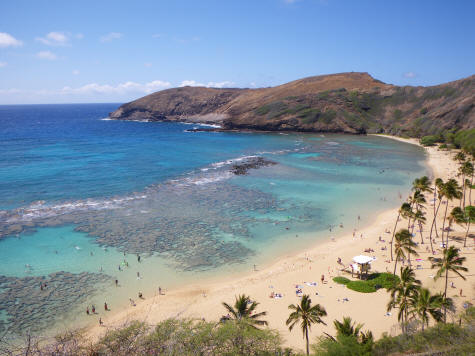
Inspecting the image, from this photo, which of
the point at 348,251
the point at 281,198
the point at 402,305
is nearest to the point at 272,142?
the point at 281,198

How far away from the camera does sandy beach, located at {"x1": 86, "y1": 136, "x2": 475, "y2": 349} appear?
24.3m

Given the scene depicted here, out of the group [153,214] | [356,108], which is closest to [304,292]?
[153,214]

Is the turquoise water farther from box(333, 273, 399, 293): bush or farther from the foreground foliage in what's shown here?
the foreground foliage

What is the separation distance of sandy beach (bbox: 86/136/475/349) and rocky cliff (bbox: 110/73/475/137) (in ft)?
311

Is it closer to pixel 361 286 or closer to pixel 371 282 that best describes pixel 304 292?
pixel 361 286

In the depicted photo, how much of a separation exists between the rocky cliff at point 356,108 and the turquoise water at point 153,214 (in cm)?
3629

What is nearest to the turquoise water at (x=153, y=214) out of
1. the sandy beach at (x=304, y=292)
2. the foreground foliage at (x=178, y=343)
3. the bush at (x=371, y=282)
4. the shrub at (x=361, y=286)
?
the sandy beach at (x=304, y=292)

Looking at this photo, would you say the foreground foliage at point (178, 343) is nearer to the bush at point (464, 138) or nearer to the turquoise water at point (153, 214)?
the turquoise water at point (153, 214)

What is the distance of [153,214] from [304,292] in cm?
2642

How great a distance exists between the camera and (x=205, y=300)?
27609mm

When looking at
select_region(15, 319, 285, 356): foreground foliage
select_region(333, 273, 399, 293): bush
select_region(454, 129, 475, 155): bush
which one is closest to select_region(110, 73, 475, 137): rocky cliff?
select_region(454, 129, 475, 155): bush

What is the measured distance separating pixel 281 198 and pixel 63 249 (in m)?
33.4

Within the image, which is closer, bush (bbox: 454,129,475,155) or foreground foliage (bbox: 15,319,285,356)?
foreground foliage (bbox: 15,319,285,356)

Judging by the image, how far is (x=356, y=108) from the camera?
144 meters
